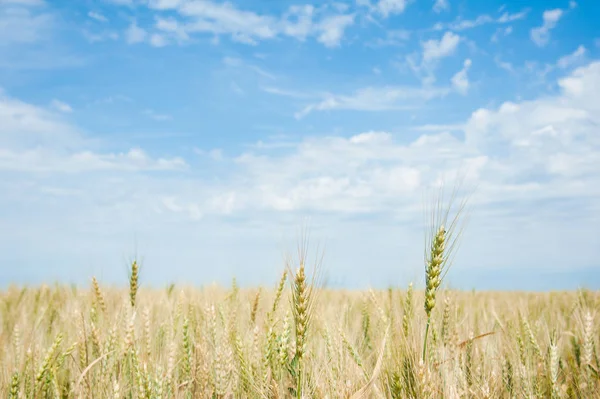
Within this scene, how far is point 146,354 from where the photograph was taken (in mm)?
3094

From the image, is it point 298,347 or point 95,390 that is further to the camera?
point 95,390

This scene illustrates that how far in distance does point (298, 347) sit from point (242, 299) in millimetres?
3378

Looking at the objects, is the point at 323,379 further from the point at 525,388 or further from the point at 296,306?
the point at 525,388

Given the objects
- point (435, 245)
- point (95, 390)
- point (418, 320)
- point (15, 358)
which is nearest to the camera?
point (435, 245)

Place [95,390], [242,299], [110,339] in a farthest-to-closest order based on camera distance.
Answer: [242,299]
[110,339]
[95,390]

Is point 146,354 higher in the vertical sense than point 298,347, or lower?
lower

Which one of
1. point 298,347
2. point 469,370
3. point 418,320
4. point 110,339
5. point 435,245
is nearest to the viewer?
point 298,347

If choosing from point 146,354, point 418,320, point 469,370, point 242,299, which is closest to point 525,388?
point 469,370

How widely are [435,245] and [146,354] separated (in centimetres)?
199

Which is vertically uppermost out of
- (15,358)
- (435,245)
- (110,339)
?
(435,245)

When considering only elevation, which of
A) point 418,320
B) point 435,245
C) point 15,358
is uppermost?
point 435,245

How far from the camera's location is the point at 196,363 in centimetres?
305

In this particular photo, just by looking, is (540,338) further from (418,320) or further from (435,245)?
(435,245)

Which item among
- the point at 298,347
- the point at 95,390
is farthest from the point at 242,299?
the point at 298,347
